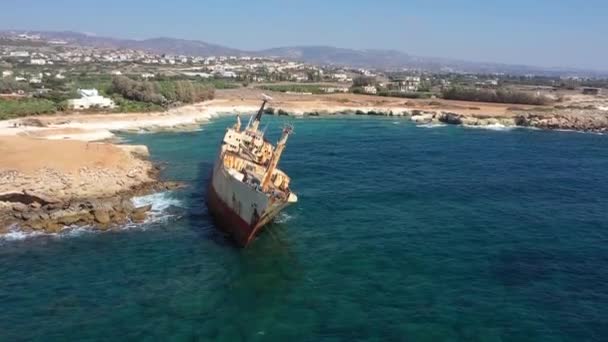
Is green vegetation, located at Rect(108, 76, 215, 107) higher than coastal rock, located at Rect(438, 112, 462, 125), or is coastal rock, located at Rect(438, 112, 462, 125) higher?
green vegetation, located at Rect(108, 76, 215, 107)

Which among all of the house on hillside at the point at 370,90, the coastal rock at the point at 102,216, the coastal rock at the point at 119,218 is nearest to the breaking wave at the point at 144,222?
the coastal rock at the point at 119,218

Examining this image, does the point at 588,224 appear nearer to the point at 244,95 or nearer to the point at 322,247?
the point at 322,247

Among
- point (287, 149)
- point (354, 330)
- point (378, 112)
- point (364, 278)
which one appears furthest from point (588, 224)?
point (378, 112)

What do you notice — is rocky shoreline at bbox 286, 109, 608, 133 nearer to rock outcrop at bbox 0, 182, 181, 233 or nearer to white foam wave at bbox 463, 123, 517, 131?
white foam wave at bbox 463, 123, 517, 131

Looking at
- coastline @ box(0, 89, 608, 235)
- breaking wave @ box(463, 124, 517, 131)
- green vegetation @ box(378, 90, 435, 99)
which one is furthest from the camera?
green vegetation @ box(378, 90, 435, 99)

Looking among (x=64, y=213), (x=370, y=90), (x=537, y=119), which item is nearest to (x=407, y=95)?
(x=370, y=90)

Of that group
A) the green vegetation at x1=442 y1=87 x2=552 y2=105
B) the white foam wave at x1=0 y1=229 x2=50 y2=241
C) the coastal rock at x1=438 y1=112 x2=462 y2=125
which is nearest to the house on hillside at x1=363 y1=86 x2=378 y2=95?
the green vegetation at x1=442 y1=87 x2=552 y2=105
